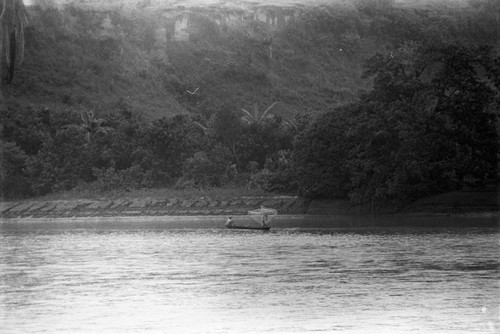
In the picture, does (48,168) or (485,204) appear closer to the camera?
(485,204)

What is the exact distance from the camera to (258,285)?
174 ft

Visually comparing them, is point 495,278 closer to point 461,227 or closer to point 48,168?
point 461,227

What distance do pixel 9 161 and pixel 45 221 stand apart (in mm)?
12556

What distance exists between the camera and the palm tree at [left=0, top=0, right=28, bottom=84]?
157 meters

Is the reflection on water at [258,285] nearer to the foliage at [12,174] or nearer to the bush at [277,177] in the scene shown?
Answer: the bush at [277,177]

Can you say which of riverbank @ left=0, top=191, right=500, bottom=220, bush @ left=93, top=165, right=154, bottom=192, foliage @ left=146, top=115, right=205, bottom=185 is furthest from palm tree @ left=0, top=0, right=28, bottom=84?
riverbank @ left=0, top=191, right=500, bottom=220

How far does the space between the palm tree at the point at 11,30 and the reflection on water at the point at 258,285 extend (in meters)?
73.3

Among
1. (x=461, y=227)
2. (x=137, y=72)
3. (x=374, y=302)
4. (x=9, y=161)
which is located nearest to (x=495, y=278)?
(x=374, y=302)

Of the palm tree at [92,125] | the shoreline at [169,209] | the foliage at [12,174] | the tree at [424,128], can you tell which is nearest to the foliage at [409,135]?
the tree at [424,128]

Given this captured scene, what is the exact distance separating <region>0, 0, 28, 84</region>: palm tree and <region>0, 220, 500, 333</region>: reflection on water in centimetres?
7329

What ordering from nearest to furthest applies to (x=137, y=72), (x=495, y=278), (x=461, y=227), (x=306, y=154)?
(x=495, y=278)
(x=461, y=227)
(x=306, y=154)
(x=137, y=72)

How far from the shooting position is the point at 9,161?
148625mm

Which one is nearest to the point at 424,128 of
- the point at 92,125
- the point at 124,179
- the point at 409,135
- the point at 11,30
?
the point at 409,135

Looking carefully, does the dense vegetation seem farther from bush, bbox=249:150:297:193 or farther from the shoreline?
the shoreline
